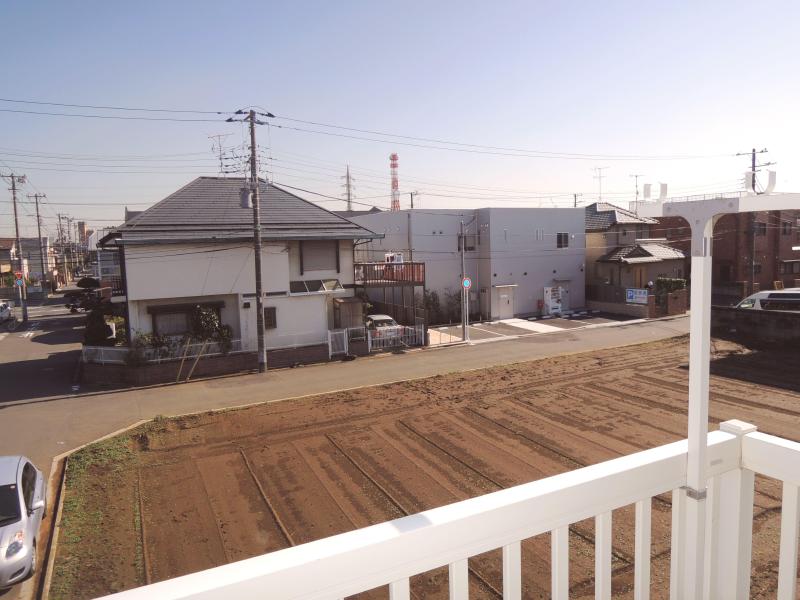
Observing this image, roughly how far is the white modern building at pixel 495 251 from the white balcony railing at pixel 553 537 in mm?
23724

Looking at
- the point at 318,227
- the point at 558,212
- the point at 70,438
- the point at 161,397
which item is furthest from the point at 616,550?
the point at 558,212

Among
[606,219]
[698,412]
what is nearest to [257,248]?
[698,412]

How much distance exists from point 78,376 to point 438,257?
1630 centimetres

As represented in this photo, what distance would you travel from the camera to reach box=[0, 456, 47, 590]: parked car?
580cm

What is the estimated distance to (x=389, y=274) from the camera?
21609mm

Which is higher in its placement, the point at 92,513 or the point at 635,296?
the point at 635,296

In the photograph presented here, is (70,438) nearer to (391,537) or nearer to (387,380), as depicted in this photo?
(387,380)

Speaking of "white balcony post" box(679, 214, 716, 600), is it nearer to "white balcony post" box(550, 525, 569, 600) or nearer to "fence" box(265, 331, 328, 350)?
"white balcony post" box(550, 525, 569, 600)

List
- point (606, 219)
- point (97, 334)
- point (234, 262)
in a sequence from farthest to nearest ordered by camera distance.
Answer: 1. point (606, 219)
2. point (97, 334)
3. point (234, 262)

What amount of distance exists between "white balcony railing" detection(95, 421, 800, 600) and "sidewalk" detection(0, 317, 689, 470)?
10650 millimetres

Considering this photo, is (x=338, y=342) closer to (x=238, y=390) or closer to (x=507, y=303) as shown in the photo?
(x=238, y=390)

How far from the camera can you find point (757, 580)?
217 inches

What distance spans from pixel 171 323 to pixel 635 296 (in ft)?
71.0

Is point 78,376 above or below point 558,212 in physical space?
below
